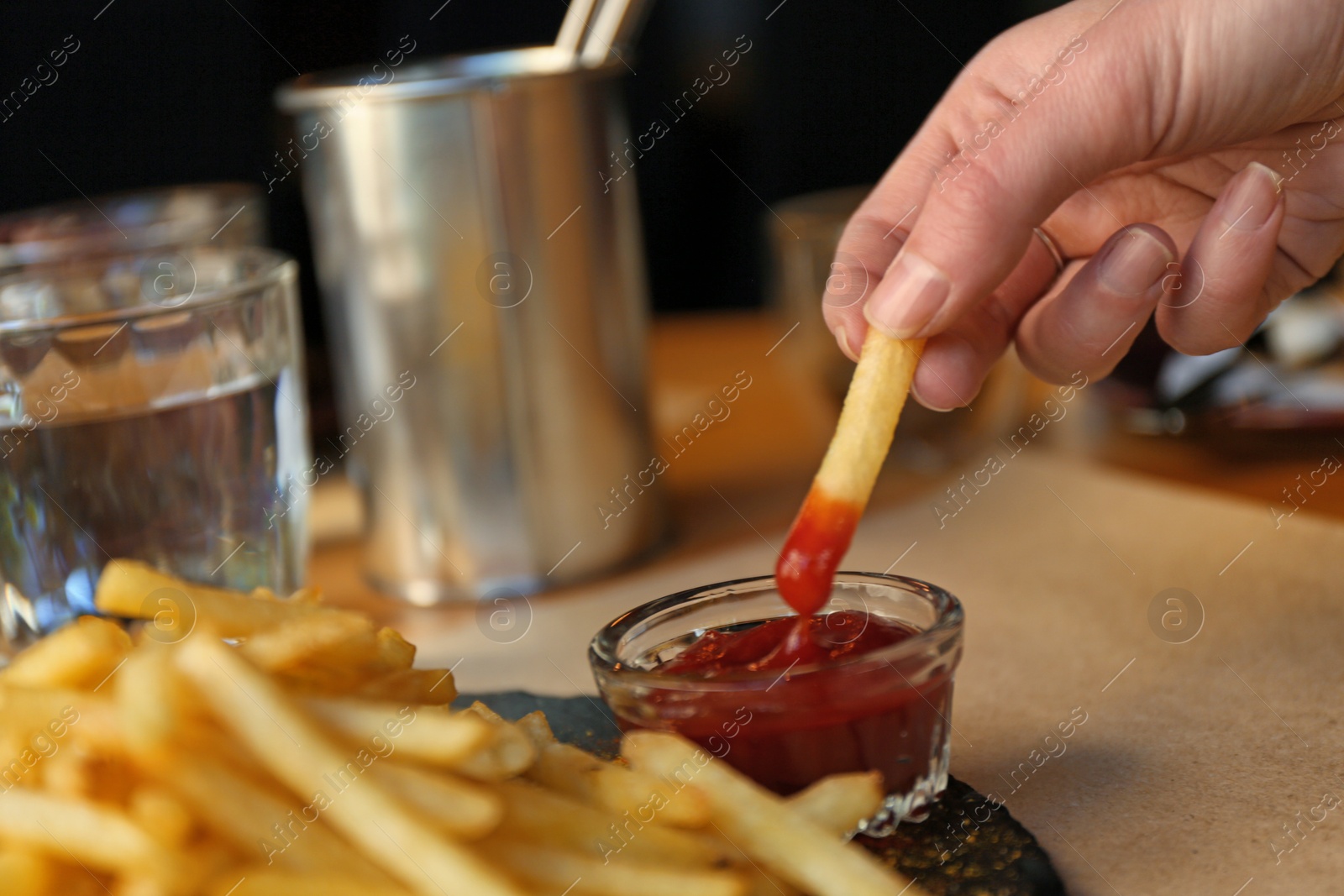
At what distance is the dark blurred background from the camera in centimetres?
328

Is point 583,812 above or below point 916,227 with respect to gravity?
below

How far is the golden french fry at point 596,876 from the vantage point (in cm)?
75

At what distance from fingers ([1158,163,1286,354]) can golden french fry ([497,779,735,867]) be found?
807mm

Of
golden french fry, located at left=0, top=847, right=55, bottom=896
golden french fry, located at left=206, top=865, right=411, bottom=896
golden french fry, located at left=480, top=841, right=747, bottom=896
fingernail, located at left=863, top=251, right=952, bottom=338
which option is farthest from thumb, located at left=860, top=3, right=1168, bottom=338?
golden french fry, located at left=0, top=847, right=55, bottom=896

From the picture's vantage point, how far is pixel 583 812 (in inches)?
32.8

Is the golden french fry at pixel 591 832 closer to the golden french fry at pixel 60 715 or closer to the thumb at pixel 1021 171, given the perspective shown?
the golden french fry at pixel 60 715

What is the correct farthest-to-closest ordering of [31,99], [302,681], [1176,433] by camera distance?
[31,99] < [1176,433] < [302,681]

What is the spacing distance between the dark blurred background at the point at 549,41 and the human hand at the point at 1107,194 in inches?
46.6

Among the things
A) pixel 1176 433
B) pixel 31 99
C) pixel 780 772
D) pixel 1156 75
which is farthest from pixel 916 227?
pixel 31 99

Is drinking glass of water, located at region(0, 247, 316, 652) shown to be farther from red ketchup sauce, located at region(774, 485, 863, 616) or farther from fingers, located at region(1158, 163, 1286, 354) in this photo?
fingers, located at region(1158, 163, 1286, 354)

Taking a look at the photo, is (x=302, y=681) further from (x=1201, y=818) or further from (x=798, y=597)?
(x=1201, y=818)

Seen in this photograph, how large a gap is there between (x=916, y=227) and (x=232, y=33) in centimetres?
289

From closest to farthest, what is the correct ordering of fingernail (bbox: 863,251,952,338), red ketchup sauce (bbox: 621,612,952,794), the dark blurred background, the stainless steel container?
1. red ketchup sauce (bbox: 621,612,952,794)
2. fingernail (bbox: 863,251,952,338)
3. the stainless steel container
4. the dark blurred background

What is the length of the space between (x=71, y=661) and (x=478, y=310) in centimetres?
89
